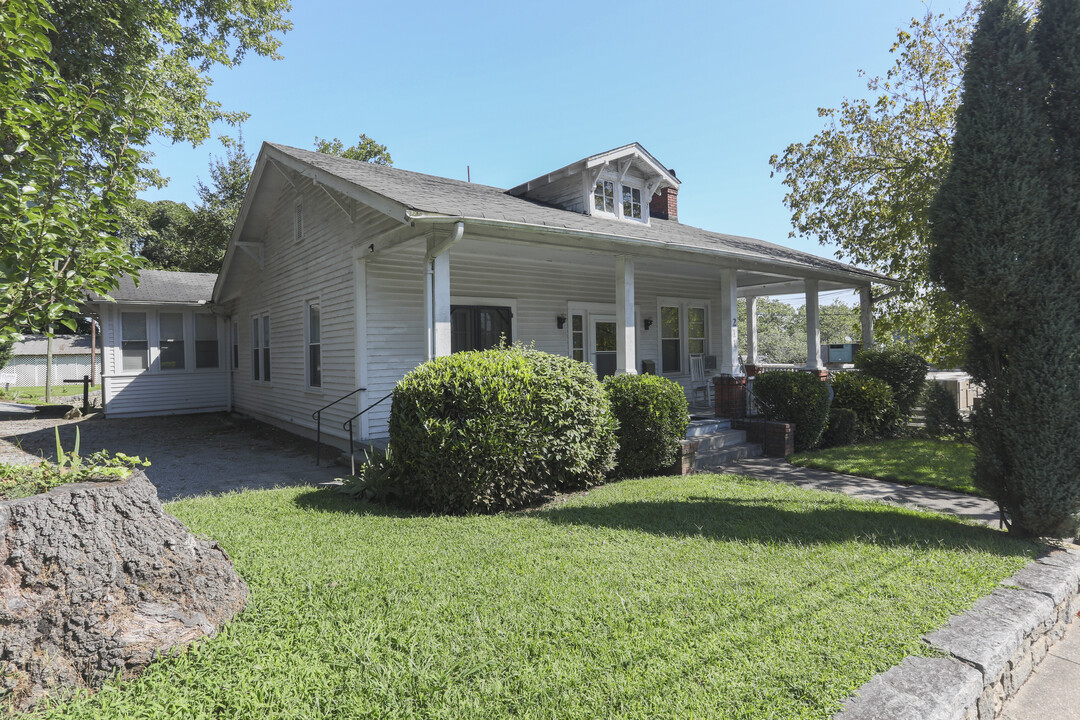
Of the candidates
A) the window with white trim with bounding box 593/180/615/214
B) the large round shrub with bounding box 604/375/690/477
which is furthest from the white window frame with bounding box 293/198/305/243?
the large round shrub with bounding box 604/375/690/477

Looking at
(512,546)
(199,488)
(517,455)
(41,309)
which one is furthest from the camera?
(199,488)

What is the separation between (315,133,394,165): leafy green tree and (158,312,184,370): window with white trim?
550 inches

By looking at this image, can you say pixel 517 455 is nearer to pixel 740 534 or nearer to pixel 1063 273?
pixel 740 534

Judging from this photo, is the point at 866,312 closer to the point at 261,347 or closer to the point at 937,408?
the point at 937,408

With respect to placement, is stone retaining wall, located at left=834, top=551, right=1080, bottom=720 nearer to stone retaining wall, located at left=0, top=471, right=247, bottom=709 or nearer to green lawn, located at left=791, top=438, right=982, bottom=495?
stone retaining wall, located at left=0, top=471, right=247, bottom=709

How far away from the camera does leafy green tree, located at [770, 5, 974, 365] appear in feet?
37.4

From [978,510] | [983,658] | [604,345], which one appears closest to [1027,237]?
[978,510]

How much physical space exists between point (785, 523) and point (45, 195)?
5750mm

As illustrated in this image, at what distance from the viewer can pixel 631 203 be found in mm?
11039

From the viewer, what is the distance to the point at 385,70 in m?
11.0

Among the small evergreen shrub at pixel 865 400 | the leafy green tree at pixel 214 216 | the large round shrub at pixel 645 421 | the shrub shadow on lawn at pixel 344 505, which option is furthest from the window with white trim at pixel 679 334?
the leafy green tree at pixel 214 216

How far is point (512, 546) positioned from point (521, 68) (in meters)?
10.0

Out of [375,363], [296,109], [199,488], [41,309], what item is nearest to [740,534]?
[41,309]

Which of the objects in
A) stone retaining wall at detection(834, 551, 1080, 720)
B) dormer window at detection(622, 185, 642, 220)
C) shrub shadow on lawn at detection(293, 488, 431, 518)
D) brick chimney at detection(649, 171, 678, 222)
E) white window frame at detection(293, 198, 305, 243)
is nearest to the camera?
stone retaining wall at detection(834, 551, 1080, 720)
